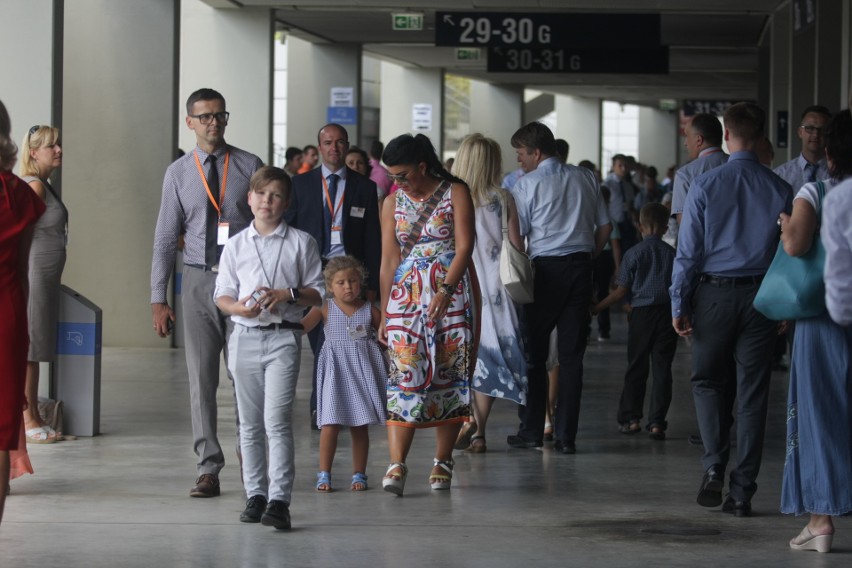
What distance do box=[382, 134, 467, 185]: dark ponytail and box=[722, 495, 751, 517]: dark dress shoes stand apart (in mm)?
2132

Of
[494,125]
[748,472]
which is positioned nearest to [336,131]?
[748,472]

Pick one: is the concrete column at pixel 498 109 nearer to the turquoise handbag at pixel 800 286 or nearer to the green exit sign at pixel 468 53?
the green exit sign at pixel 468 53

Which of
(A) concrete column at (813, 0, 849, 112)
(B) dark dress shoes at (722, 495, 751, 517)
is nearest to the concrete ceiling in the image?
(A) concrete column at (813, 0, 849, 112)

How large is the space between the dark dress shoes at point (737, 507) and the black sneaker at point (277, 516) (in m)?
2.16

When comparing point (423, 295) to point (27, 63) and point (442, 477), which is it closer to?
point (442, 477)

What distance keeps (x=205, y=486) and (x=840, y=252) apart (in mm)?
3447

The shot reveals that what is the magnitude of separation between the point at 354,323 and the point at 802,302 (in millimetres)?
2466

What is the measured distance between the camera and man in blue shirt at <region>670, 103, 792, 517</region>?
6.63m

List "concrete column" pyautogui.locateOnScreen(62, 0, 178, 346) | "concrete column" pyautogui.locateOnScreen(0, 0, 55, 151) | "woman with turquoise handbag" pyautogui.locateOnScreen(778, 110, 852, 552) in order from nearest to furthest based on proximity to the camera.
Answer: "woman with turquoise handbag" pyautogui.locateOnScreen(778, 110, 852, 552)
"concrete column" pyautogui.locateOnScreen(0, 0, 55, 151)
"concrete column" pyautogui.locateOnScreen(62, 0, 178, 346)

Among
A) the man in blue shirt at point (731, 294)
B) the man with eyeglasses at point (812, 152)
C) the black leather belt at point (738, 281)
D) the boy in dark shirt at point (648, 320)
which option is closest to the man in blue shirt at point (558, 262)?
the boy in dark shirt at point (648, 320)

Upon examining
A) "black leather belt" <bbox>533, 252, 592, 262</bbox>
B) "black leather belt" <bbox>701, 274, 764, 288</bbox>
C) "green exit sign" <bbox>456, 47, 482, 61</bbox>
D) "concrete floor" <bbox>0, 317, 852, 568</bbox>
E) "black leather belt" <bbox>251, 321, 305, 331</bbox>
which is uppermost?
"green exit sign" <bbox>456, 47, 482, 61</bbox>

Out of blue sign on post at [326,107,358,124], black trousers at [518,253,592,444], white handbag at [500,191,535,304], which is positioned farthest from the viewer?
blue sign on post at [326,107,358,124]

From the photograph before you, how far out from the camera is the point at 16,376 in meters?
5.32

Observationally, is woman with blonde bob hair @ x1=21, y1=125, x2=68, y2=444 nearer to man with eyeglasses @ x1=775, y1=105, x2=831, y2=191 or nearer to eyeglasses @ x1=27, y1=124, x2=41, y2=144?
eyeglasses @ x1=27, y1=124, x2=41, y2=144
